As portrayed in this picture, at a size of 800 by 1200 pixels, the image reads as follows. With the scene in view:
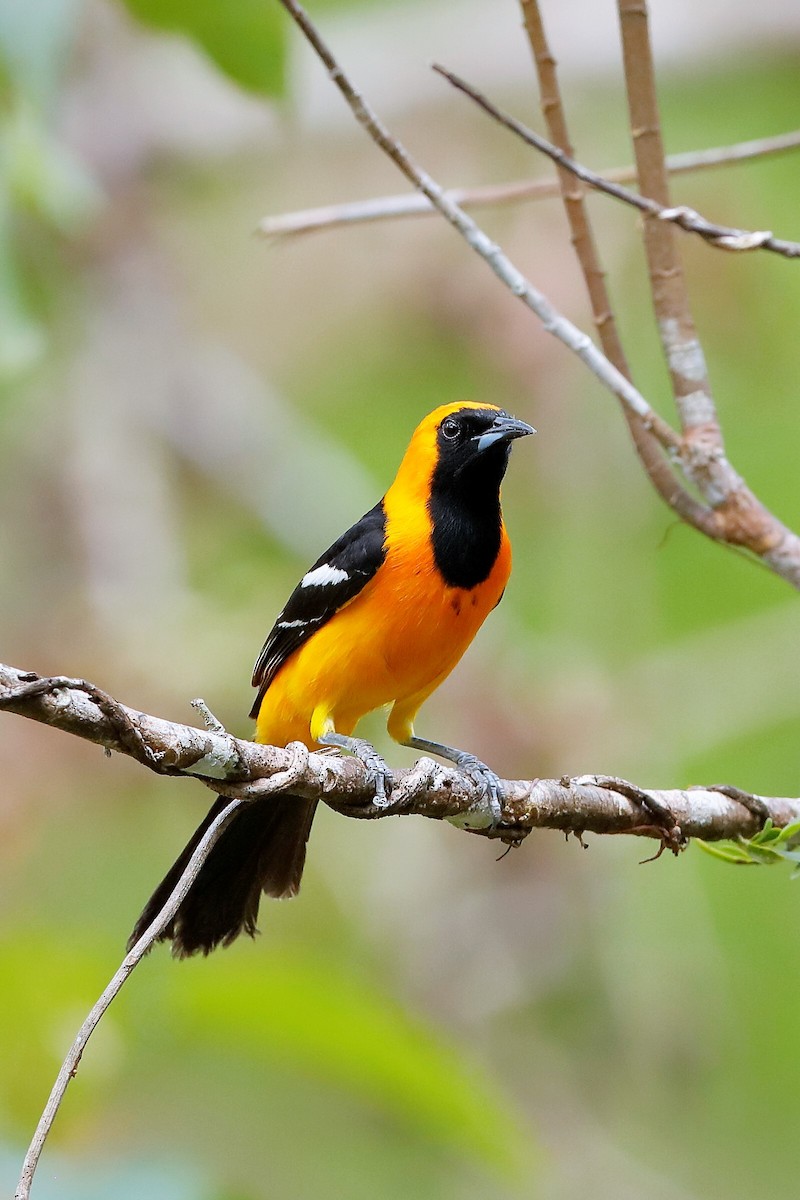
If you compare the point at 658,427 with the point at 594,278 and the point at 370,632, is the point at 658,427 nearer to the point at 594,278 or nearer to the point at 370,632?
the point at 594,278

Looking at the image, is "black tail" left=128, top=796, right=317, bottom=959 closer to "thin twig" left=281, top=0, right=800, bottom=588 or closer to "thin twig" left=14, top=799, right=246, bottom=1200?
"thin twig" left=14, top=799, right=246, bottom=1200

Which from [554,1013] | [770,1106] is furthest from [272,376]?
[770,1106]

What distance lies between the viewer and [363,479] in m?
5.97

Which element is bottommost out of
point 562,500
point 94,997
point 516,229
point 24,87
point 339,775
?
point 94,997

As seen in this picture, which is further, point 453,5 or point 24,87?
point 453,5

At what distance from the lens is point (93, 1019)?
6.30 feet

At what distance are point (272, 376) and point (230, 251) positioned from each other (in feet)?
2.54

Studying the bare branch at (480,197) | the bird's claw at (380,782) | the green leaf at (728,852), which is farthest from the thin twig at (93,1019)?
the bare branch at (480,197)

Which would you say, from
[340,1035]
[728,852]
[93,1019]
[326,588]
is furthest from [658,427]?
[93,1019]

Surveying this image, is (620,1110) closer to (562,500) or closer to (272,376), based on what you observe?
(562,500)

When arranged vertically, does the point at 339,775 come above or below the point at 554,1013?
below

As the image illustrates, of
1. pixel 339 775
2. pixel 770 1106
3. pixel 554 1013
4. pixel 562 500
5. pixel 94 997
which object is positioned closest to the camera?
pixel 339 775

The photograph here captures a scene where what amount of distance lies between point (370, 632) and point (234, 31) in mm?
1541

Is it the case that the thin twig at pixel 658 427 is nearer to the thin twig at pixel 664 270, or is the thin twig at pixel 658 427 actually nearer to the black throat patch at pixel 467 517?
the thin twig at pixel 664 270
